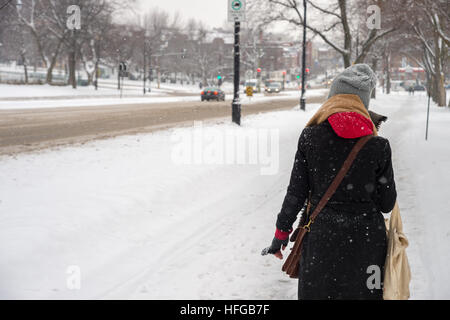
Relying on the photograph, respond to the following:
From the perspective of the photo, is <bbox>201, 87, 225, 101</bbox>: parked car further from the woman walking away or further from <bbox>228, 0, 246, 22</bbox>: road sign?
the woman walking away

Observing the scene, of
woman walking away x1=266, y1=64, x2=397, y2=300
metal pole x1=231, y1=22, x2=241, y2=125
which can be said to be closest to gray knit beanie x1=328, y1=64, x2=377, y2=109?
woman walking away x1=266, y1=64, x2=397, y2=300

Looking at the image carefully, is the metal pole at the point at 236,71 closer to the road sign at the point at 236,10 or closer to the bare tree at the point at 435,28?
the road sign at the point at 236,10

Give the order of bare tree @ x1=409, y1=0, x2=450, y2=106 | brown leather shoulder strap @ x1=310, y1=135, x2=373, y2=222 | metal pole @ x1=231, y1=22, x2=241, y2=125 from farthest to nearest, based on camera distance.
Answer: bare tree @ x1=409, y1=0, x2=450, y2=106, metal pole @ x1=231, y1=22, x2=241, y2=125, brown leather shoulder strap @ x1=310, y1=135, x2=373, y2=222

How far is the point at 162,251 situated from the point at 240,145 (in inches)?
311

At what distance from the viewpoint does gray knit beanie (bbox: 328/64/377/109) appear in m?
2.51

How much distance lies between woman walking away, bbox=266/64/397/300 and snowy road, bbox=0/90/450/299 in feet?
5.92

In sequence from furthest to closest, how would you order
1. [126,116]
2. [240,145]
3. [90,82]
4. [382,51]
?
1. [90,82]
2. [382,51]
3. [126,116]
4. [240,145]

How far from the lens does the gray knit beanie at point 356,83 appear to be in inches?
98.7

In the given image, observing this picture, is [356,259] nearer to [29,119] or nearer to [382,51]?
[29,119]

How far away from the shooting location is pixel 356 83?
98.2 inches

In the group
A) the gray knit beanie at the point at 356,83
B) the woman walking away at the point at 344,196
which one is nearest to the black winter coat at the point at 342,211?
the woman walking away at the point at 344,196

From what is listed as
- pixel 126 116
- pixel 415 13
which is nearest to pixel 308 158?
pixel 126 116

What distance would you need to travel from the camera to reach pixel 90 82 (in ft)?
191
